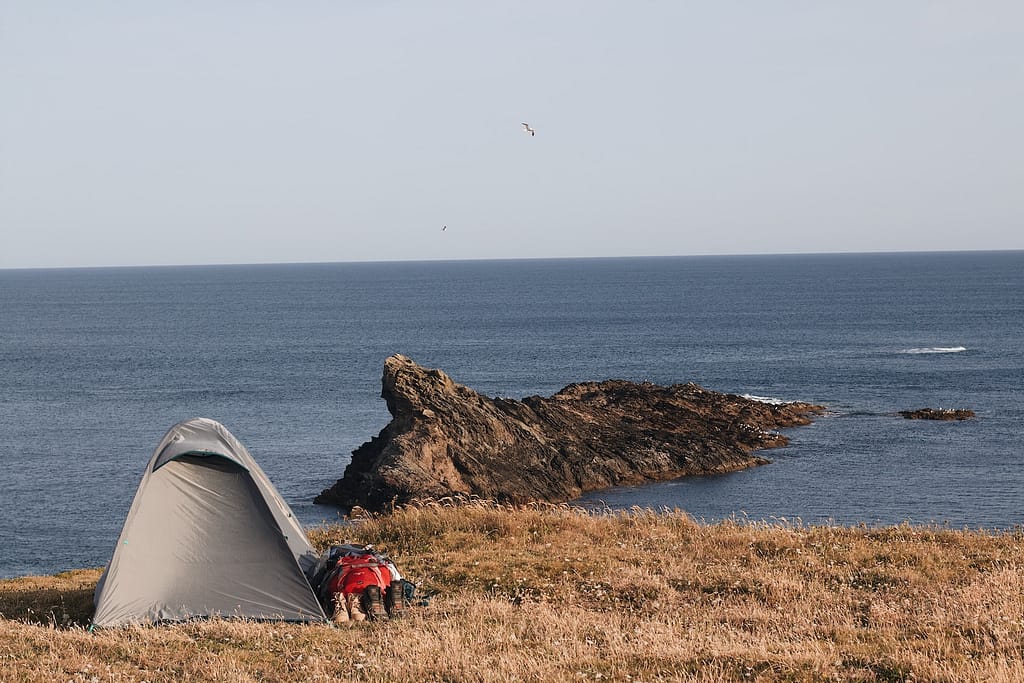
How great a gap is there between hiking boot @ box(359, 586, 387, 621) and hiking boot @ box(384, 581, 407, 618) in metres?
0.08

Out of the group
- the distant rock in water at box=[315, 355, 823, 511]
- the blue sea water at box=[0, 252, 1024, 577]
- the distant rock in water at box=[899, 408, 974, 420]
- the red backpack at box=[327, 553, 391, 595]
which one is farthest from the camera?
the distant rock in water at box=[899, 408, 974, 420]

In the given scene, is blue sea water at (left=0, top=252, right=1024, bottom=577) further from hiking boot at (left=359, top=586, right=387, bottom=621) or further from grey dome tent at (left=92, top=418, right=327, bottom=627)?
hiking boot at (left=359, top=586, right=387, bottom=621)

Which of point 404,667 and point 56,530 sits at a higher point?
point 404,667

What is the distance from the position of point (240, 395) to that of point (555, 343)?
44021mm

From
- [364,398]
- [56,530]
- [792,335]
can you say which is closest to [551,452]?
[56,530]

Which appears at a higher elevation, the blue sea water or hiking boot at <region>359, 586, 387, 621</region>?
hiking boot at <region>359, 586, 387, 621</region>

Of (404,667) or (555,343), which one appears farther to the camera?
(555,343)

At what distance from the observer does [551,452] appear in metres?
51.7

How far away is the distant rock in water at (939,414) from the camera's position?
2552 inches

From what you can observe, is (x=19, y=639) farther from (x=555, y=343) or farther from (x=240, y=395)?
(x=555, y=343)

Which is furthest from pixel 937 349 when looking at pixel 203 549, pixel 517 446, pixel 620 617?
pixel 203 549

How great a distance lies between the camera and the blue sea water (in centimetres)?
4631

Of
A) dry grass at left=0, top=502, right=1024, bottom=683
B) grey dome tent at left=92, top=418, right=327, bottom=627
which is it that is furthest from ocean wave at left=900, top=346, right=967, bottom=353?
grey dome tent at left=92, top=418, right=327, bottom=627

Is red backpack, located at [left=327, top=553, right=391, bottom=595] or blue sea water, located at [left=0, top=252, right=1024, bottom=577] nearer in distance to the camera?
red backpack, located at [left=327, top=553, right=391, bottom=595]
